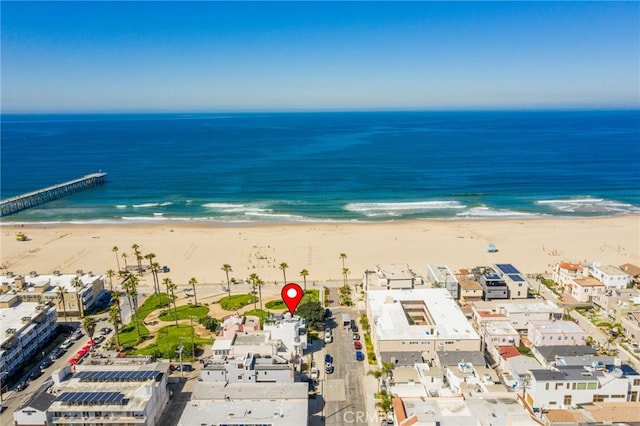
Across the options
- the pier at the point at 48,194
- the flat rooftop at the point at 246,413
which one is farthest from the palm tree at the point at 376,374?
the pier at the point at 48,194

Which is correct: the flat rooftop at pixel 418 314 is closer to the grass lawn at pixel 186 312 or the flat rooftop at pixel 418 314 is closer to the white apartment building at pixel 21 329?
the grass lawn at pixel 186 312

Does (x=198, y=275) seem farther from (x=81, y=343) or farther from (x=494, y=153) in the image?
(x=494, y=153)

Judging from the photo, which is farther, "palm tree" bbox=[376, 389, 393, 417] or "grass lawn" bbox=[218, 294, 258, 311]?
"grass lawn" bbox=[218, 294, 258, 311]

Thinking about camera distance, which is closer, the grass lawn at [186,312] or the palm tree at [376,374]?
the palm tree at [376,374]

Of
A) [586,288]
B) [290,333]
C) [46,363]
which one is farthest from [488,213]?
[46,363]

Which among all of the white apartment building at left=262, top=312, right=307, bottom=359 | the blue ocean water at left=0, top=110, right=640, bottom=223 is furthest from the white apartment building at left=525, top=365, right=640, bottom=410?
the blue ocean water at left=0, top=110, right=640, bottom=223

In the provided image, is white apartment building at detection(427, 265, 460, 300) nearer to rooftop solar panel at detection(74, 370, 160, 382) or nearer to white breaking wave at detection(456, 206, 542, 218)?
rooftop solar panel at detection(74, 370, 160, 382)

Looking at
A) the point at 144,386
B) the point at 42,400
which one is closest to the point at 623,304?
the point at 144,386
